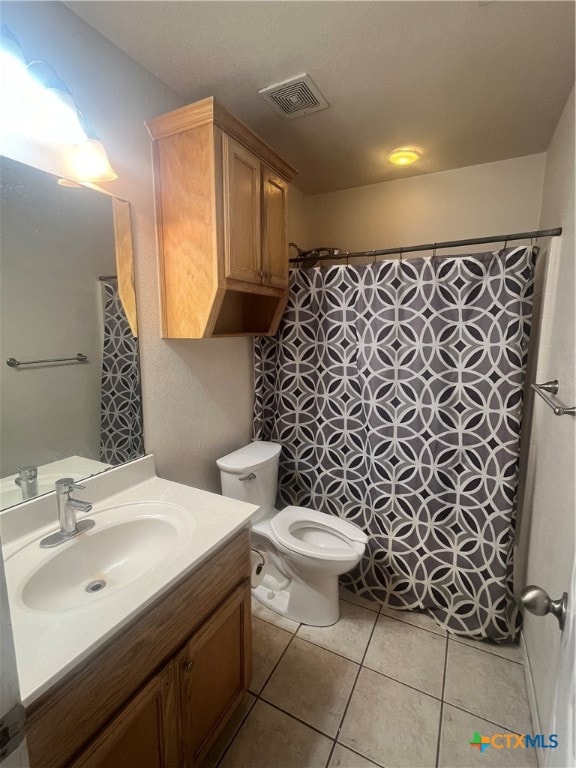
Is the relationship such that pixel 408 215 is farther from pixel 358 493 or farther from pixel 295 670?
pixel 295 670

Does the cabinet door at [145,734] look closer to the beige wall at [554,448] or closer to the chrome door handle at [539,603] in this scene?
the chrome door handle at [539,603]

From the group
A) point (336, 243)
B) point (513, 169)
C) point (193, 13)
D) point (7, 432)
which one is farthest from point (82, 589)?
point (513, 169)

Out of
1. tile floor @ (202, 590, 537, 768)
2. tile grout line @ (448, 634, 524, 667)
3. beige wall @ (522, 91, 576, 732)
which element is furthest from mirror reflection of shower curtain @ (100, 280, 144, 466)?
tile grout line @ (448, 634, 524, 667)

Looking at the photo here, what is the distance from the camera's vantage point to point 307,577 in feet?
5.52

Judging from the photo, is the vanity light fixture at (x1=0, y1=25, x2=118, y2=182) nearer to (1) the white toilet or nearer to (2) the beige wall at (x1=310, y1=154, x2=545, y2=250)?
(1) the white toilet

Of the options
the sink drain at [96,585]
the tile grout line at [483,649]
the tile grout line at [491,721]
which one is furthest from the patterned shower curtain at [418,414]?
the sink drain at [96,585]

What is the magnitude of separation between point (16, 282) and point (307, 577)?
5.38 feet

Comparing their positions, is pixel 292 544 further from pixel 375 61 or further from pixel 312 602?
pixel 375 61

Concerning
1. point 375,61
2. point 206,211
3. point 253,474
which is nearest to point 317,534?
point 253,474

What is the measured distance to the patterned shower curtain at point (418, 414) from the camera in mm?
1560

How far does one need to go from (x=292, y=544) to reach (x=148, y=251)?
139 cm

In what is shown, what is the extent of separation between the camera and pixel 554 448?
125 centimetres

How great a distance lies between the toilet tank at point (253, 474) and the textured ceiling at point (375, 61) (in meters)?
1.61

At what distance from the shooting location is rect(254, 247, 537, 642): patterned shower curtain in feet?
5.12
